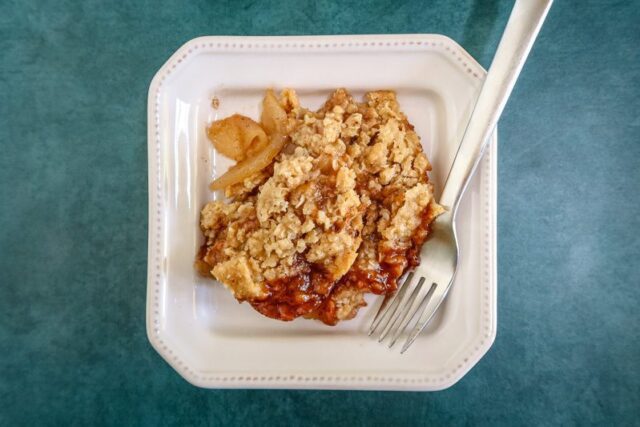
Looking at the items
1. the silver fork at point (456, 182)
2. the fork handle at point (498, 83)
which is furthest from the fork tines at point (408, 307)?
the fork handle at point (498, 83)

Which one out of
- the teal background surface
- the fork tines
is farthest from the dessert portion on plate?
the teal background surface

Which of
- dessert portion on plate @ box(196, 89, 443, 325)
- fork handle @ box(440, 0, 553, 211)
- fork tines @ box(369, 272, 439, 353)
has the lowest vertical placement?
fork tines @ box(369, 272, 439, 353)

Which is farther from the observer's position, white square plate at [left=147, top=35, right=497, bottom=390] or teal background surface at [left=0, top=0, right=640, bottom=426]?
teal background surface at [left=0, top=0, right=640, bottom=426]

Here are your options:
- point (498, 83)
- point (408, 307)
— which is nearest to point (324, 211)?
point (408, 307)

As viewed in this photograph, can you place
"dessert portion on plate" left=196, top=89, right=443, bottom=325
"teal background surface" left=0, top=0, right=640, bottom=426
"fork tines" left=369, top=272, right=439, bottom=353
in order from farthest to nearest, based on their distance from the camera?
"teal background surface" left=0, top=0, right=640, bottom=426 → "fork tines" left=369, top=272, right=439, bottom=353 → "dessert portion on plate" left=196, top=89, right=443, bottom=325

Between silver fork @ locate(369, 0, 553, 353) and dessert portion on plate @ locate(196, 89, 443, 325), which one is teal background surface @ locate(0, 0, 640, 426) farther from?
dessert portion on plate @ locate(196, 89, 443, 325)

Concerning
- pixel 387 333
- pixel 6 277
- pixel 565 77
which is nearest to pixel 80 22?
pixel 6 277

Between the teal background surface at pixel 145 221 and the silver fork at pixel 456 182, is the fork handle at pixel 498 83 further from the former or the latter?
the teal background surface at pixel 145 221
